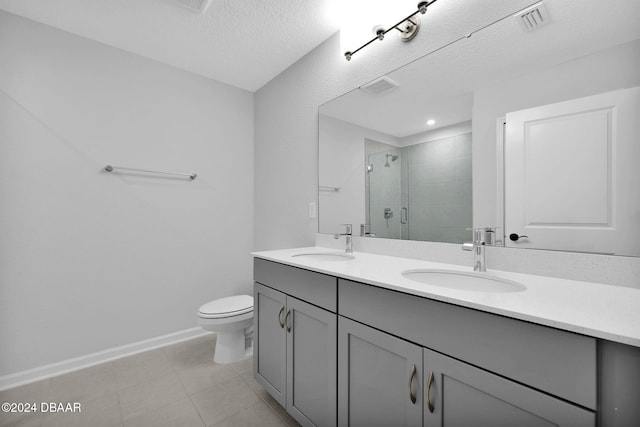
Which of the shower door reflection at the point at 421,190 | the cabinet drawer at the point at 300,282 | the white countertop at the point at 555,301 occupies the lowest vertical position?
the cabinet drawer at the point at 300,282

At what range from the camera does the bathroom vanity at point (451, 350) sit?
57cm

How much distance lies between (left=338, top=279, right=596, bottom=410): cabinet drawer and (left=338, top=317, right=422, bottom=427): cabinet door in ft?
0.20

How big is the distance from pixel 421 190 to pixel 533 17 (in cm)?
80

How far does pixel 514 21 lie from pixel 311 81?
1.35 m

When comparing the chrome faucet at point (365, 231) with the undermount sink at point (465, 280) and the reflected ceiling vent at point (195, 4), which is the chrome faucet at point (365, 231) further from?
the reflected ceiling vent at point (195, 4)

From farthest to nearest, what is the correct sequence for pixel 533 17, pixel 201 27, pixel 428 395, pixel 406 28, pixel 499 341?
pixel 201 27 < pixel 406 28 < pixel 533 17 < pixel 428 395 < pixel 499 341

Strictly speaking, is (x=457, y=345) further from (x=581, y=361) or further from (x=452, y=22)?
(x=452, y=22)

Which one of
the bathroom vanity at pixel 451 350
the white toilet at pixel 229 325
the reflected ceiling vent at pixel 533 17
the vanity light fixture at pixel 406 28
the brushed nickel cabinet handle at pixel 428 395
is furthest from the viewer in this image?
the white toilet at pixel 229 325

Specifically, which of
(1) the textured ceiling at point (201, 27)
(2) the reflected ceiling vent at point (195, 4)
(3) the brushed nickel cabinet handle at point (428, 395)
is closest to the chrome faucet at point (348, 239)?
(3) the brushed nickel cabinet handle at point (428, 395)

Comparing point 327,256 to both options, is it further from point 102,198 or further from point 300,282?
point 102,198

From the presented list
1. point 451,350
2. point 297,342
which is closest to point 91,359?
point 297,342

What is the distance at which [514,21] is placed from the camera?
1102mm

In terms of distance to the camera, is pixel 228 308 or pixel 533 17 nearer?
pixel 533 17

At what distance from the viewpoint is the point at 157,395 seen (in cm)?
164
